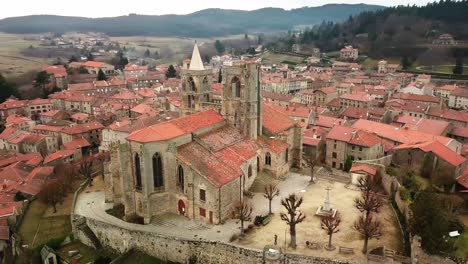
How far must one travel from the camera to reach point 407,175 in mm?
48156

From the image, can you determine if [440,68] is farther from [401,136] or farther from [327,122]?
[401,136]

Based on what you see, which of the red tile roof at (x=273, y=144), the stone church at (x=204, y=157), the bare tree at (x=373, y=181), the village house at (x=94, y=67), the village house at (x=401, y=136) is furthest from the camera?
the village house at (x=94, y=67)

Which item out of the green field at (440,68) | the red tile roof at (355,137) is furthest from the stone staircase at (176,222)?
the green field at (440,68)

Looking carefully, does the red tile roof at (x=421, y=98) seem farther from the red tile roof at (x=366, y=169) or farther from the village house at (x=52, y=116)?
the village house at (x=52, y=116)

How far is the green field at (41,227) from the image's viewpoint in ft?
147

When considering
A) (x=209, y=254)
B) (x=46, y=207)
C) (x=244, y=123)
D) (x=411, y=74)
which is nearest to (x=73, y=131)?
(x=46, y=207)

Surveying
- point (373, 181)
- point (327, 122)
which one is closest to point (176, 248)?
point (373, 181)

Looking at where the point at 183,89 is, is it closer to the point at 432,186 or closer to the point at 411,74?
the point at 432,186

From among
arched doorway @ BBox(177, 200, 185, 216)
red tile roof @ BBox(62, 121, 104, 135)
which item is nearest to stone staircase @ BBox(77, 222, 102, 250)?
arched doorway @ BBox(177, 200, 185, 216)

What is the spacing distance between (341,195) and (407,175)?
894cm

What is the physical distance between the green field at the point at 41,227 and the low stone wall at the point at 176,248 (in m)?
4.32

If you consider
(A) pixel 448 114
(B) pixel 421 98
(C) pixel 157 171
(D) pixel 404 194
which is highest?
(C) pixel 157 171

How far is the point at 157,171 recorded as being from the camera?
41906 mm

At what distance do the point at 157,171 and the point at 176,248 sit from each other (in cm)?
886
